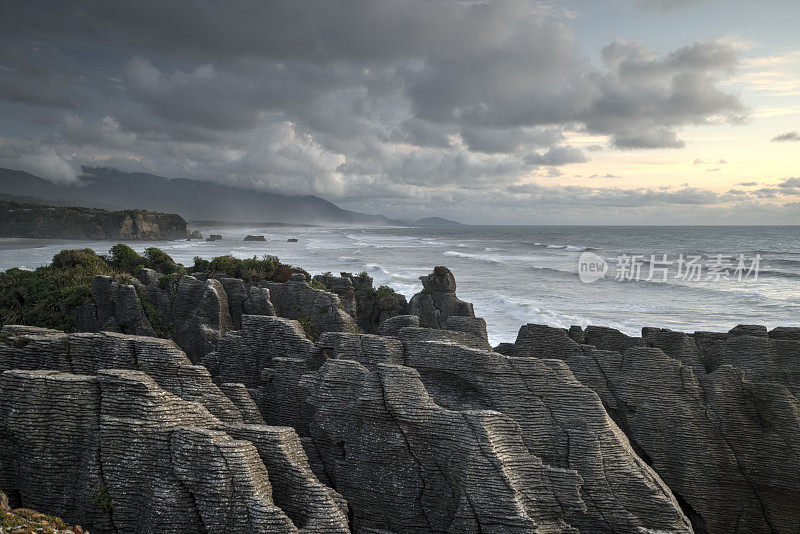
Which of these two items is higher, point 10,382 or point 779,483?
point 10,382

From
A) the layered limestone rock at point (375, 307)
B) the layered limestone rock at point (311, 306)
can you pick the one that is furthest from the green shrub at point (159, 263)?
the layered limestone rock at point (375, 307)

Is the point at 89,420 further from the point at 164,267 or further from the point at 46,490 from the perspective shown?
the point at 164,267

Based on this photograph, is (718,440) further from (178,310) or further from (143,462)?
(178,310)

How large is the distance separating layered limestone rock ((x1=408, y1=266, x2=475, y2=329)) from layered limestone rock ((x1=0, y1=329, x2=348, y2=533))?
45.9ft

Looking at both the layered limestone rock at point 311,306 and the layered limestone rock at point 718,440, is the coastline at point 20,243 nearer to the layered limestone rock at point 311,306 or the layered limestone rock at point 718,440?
the layered limestone rock at point 311,306

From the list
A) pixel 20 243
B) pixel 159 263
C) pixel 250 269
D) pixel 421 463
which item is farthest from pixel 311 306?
pixel 20 243

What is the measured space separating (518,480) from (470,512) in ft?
3.53

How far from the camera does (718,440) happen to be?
11.6 meters

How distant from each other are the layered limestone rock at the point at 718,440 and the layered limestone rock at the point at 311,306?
31.2 feet

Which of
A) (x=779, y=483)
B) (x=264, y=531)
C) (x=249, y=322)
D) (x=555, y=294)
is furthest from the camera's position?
(x=555, y=294)

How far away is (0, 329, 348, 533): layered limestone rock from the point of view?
7.20m

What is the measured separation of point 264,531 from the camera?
6.91 metres

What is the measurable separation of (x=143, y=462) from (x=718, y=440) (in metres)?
13.3

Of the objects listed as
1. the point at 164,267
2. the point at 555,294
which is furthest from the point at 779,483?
the point at 555,294
